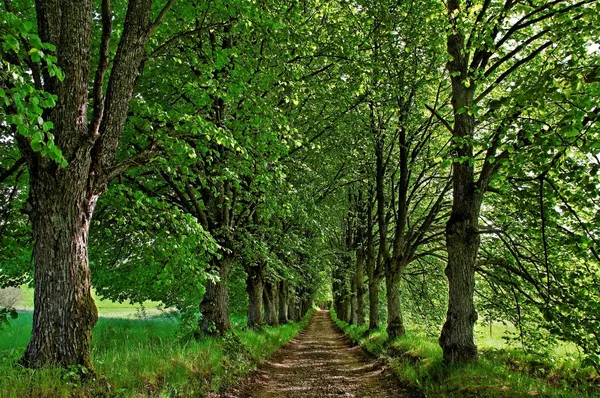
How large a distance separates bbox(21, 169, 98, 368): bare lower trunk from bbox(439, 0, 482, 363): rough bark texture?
22.8 feet

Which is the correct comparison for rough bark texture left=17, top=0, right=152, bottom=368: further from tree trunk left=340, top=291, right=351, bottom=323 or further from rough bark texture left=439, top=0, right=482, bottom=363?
tree trunk left=340, top=291, right=351, bottom=323

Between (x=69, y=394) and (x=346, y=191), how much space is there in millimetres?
19231

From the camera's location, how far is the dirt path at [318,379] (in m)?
8.44

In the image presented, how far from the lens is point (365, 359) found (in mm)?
13039

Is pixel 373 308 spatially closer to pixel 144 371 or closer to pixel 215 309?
pixel 215 309

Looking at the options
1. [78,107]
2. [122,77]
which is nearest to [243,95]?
[122,77]

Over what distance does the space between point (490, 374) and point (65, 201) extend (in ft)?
25.1

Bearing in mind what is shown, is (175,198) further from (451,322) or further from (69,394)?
(451,322)

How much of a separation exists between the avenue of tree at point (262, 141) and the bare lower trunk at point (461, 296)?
0.11 ft

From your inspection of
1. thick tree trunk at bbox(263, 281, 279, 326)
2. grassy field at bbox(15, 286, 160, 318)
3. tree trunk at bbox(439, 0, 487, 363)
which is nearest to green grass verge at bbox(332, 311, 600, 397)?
tree trunk at bbox(439, 0, 487, 363)

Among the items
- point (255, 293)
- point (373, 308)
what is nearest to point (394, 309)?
point (373, 308)

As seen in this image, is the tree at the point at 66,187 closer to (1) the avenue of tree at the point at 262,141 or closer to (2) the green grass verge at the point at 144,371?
(1) the avenue of tree at the point at 262,141

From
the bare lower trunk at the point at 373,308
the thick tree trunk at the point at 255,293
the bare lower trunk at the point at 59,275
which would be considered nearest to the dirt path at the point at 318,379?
the thick tree trunk at the point at 255,293

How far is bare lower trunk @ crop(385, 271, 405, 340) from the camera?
13250 millimetres
